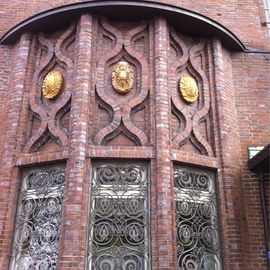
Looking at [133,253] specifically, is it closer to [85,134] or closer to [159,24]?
[85,134]

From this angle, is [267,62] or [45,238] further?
[267,62]

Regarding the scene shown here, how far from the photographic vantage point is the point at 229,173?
741 cm

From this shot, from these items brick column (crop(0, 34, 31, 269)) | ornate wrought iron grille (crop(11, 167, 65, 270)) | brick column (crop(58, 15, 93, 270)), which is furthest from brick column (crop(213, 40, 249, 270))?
brick column (crop(0, 34, 31, 269))

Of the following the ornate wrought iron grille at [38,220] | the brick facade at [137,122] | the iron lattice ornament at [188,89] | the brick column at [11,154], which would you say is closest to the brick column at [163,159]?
the brick facade at [137,122]

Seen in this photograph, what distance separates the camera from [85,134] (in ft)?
22.4

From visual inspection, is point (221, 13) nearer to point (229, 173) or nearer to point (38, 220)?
point (229, 173)

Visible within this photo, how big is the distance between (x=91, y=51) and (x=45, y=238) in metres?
3.60

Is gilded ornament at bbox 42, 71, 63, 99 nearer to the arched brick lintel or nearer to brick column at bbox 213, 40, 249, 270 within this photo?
the arched brick lintel

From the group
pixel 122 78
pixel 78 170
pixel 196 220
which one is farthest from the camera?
pixel 122 78

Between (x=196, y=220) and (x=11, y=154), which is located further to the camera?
(x=11, y=154)

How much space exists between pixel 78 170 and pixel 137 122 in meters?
1.48

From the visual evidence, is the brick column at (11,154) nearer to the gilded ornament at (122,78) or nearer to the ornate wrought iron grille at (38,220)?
the ornate wrought iron grille at (38,220)

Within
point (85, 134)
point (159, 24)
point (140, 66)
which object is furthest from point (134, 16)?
point (85, 134)

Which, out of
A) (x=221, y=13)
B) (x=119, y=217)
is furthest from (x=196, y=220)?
(x=221, y=13)
